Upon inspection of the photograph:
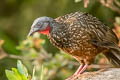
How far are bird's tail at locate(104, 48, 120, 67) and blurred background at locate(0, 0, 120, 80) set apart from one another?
3.40 feet

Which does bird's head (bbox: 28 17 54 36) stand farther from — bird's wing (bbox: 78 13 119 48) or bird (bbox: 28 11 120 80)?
bird's wing (bbox: 78 13 119 48)

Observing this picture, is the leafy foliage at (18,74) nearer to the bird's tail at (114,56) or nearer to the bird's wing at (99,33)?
the bird's wing at (99,33)

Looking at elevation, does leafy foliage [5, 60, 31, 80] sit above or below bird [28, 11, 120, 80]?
below

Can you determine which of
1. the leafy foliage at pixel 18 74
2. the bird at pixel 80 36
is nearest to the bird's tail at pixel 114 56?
the bird at pixel 80 36

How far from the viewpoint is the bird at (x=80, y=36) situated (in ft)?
17.2

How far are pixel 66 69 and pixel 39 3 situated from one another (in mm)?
1972

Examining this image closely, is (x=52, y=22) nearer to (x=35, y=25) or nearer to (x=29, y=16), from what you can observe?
(x=35, y=25)

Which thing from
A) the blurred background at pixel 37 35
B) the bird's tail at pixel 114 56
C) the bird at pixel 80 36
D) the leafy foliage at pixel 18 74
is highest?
the blurred background at pixel 37 35

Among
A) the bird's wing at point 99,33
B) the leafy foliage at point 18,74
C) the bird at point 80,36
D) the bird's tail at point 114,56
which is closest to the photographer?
the leafy foliage at point 18,74

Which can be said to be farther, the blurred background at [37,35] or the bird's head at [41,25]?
the blurred background at [37,35]

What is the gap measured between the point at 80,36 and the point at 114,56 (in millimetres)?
689

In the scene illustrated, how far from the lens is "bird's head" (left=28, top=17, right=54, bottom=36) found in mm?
4879

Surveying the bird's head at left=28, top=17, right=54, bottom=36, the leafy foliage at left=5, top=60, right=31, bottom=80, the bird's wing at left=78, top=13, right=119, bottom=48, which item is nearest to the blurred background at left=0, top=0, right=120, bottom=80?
the bird's wing at left=78, top=13, right=119, bottom=48

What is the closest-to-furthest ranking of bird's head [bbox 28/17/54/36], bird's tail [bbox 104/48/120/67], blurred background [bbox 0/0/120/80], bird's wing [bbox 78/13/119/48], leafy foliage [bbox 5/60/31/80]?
leafy foliage [bbox 5/60/31/80] < bird's head [bbox 28/17/54/36] < bird's wing [bbox 78/13/119/48] < bird's tail [bbox 104/48/120/67] < blurred background [bbox 0/0/120/80]
